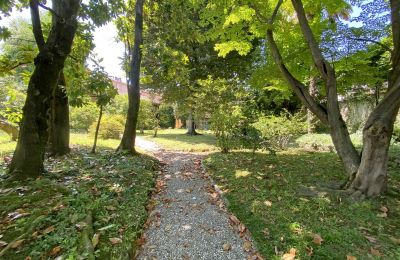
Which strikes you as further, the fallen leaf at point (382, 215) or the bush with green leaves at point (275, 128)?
the bush with green leaves at point (275, 128)

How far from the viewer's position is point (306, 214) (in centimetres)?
371

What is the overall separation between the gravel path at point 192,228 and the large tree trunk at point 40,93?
7.88 ft

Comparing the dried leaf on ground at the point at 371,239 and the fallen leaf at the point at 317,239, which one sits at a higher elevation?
the dried leaf on ground at the point at 371,239

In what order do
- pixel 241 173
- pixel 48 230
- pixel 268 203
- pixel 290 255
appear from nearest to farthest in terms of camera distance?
pixel 290 255, pixel 48 230, pixel 268 203, pixel 241 173

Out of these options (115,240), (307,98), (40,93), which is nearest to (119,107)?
(40,93)

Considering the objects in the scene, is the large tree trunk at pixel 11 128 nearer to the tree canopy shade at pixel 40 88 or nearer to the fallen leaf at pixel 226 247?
the tree canopy shade at pixel 40 88

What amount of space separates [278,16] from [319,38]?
1.07m

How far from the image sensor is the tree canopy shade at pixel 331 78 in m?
4.14

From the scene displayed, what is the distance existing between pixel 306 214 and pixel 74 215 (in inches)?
128

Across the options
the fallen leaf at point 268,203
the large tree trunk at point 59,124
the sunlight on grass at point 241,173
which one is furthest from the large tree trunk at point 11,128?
the fallen leaf at point 268,203

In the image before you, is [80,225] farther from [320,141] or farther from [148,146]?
[320,141]

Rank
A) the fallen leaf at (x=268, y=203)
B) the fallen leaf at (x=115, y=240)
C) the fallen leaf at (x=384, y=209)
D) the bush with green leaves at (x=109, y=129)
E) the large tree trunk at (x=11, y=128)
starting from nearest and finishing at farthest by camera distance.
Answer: the fallen leaf at (x=115, y=240) → the fallen leaf at (x=384, y=209) → the fallen leaf at (x=268, y=203) → the large tree trunk at (x=11, y=128) → the bush with green leaves at (x=109, y=129)

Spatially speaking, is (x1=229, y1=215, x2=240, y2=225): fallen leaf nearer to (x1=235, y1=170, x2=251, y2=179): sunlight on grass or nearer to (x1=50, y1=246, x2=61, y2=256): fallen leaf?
(x1=235, y1=170, x2=251, y2=179): sunlight on grass

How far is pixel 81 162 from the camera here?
6.65 meters
